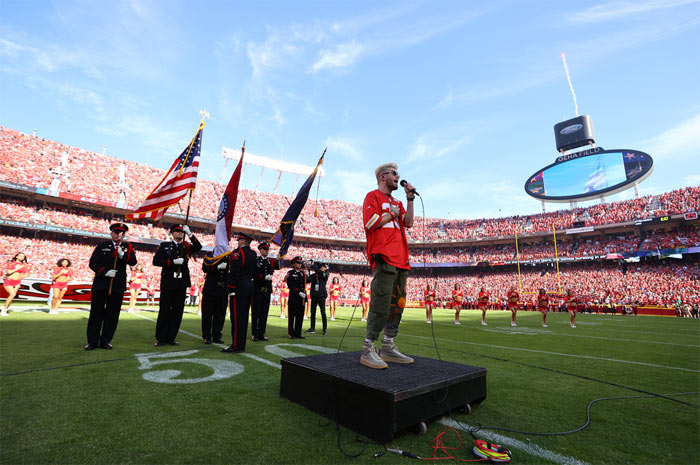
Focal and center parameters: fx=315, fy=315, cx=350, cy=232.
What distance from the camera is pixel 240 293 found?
5535 millimetres

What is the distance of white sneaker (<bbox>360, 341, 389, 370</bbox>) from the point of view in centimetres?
330

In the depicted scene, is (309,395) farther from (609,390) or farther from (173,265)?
(173,265)

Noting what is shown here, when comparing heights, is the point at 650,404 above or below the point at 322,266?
below

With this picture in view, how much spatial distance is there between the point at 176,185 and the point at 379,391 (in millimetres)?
6943

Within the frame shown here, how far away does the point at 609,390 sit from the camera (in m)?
4.02

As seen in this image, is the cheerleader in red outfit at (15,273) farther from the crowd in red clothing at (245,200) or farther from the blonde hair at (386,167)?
the crowd in red clothing at (245,200)

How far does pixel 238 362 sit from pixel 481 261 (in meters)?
45.8

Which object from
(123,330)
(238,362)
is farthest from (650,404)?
(123,330)

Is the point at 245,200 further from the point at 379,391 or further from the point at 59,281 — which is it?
the point at 379,391

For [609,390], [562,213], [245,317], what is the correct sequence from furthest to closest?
[562,213] < [245,317] < [609,390]

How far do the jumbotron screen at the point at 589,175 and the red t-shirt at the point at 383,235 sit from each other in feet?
156

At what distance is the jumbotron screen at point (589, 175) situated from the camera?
37969 millimetres

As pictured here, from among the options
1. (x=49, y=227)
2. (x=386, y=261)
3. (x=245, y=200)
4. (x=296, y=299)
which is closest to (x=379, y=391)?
(x=386, y=261)

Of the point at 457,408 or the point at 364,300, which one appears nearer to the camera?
the point at 457,408
